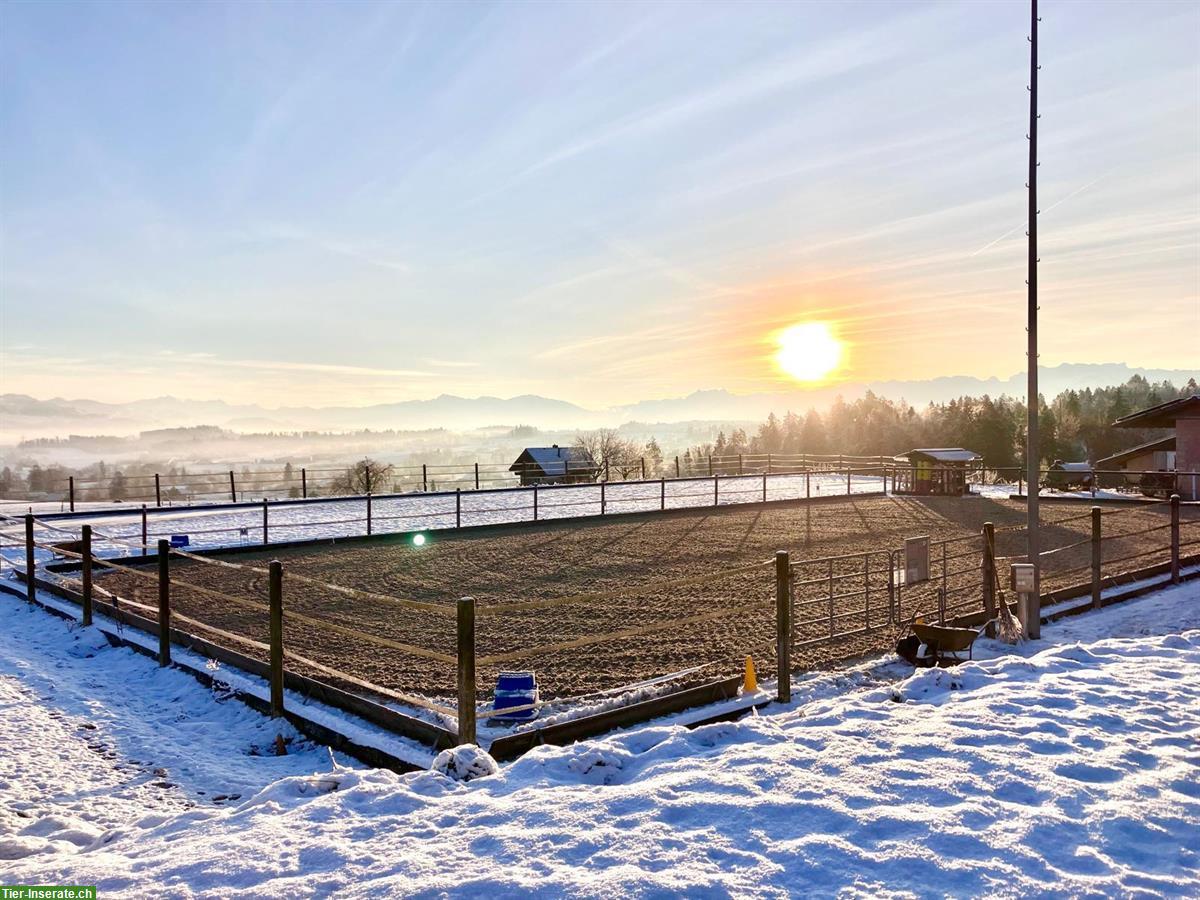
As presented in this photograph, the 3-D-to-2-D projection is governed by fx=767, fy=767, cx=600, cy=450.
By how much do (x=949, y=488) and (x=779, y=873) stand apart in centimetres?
3174

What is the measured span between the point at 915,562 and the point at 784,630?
329 cm

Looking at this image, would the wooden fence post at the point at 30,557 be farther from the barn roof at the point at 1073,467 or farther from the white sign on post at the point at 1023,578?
the barn roof at the point at 1073,467

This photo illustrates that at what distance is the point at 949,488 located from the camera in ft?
105

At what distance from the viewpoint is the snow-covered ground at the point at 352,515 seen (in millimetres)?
17859

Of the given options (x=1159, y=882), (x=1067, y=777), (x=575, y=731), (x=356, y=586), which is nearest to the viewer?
(x=1159, y=882)

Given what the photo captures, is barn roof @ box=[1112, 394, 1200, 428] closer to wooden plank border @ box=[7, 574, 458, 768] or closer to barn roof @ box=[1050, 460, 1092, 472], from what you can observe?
barn roof @ box=[1050, 460, 1092, 472]

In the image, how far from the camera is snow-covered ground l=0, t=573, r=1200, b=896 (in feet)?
10.9

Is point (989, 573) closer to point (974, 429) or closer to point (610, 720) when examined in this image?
point (610, 720)

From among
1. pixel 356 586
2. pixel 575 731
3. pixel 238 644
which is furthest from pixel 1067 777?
pixel 356 586

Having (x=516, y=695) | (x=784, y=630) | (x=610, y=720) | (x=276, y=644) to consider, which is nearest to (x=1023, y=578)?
(x=784, y=630)

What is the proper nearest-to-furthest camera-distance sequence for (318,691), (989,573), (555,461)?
1. (318,691)
2. (989,573)
3. (555,461)

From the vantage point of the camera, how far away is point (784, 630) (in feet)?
20.9

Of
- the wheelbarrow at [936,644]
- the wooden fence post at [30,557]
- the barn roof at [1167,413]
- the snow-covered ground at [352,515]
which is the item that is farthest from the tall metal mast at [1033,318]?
the barn roof at [1167,413]

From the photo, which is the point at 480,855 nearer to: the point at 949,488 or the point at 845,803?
the point at 845,803
